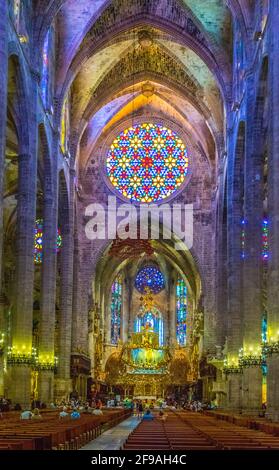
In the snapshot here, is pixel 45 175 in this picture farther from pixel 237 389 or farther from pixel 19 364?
pixel 237 389

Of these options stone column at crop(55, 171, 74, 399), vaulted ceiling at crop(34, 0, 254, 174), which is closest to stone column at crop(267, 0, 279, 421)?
vaulted ceiling at crop(34, 0, 254, 174)

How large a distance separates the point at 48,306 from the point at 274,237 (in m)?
17.2

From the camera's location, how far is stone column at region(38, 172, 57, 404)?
3775 cm

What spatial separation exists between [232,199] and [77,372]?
Answer: 16.7 meters

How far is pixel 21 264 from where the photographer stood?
3186 centimetres

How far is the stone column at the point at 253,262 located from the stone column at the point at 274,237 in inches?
270

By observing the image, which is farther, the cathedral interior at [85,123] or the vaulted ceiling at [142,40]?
the vaulted ceiling at [142,40]

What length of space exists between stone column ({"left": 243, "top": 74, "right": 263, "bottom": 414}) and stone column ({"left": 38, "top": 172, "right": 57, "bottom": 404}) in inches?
419

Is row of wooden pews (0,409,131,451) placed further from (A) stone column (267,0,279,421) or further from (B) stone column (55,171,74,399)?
(B) stone column (55,171,74,399)

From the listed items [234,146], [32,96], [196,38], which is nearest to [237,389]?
[234,146]

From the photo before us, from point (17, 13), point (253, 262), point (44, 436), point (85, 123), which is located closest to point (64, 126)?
point (85, 123)

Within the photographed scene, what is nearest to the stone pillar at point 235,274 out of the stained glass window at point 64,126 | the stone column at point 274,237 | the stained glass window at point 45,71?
the stained glass window at point 45,71

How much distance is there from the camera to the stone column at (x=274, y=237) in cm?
2361

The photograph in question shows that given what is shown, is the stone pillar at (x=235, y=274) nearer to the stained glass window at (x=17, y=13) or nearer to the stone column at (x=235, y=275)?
the stone column at (x=235, y=275)
